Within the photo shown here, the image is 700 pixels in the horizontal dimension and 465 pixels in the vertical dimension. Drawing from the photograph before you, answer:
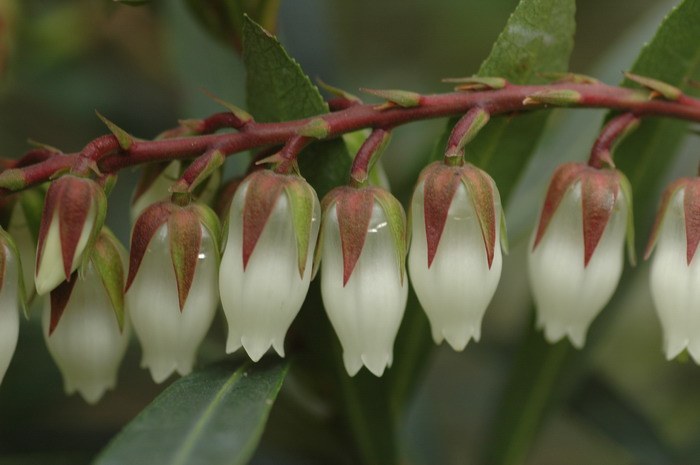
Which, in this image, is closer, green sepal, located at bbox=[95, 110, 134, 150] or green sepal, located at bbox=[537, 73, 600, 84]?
green sepal, located at bbox=[95, 110, 134, 150]

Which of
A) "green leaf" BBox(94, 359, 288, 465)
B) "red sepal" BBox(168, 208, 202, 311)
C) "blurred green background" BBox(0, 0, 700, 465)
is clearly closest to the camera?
"green leaf" BBox(94, 359, 288, 465)

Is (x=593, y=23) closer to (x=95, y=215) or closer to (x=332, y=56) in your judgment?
(x=332, y=56)

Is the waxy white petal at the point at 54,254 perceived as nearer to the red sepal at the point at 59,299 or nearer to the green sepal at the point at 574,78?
the red sepal at the point at 59,299

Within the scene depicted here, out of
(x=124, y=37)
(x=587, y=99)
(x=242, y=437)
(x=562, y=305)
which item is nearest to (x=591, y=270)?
(x=562, y=305)

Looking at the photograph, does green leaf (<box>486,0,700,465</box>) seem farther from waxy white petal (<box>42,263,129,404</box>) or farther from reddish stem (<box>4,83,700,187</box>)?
waxy white petal (<box>42,263,129,404</box>)

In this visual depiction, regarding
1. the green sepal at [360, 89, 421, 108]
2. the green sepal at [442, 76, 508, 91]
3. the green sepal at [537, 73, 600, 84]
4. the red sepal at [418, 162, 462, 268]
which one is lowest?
the red sepal at [418, 162, 462, 268]

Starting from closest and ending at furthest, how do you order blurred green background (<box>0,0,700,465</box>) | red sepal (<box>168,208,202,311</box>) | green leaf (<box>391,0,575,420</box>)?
1. red sepal (<box>168,208,202,311</box>)
2. green leaf (<box>391,0,575,420</box>)
3. blurred green background (<box>0,0,700,465</box>)

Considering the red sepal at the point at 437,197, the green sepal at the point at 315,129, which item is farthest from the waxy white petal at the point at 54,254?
the red sepal at the point at 437,197

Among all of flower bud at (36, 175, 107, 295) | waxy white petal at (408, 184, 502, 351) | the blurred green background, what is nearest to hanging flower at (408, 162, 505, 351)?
waxy white petal at (408, 184, 502, 351)
